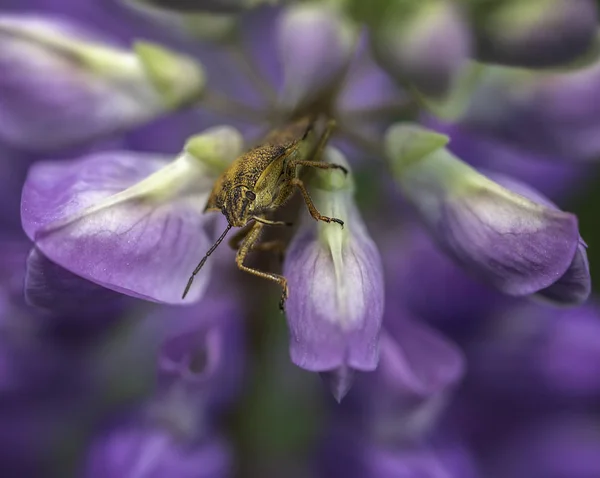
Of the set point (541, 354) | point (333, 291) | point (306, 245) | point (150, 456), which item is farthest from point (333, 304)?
point (541, 354)

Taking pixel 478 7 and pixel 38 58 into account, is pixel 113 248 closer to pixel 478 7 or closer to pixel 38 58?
pixel 38 58

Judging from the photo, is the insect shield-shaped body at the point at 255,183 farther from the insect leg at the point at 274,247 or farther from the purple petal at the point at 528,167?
the purple petal at the point at 528,167

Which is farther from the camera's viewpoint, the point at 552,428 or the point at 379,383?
the point at 552,428

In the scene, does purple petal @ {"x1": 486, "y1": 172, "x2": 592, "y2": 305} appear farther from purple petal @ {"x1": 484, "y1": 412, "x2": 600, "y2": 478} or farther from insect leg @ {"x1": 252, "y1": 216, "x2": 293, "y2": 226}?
purple petal @ {"x1": 484, "y1": 412, "x2": 600, "y2": 478}

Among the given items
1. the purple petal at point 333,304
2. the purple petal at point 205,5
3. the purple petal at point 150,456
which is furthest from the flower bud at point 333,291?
the purple petal at point 150,456

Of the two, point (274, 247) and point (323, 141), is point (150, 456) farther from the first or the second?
point (323, 141)

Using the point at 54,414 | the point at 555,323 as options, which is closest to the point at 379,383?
the point at 555,323
